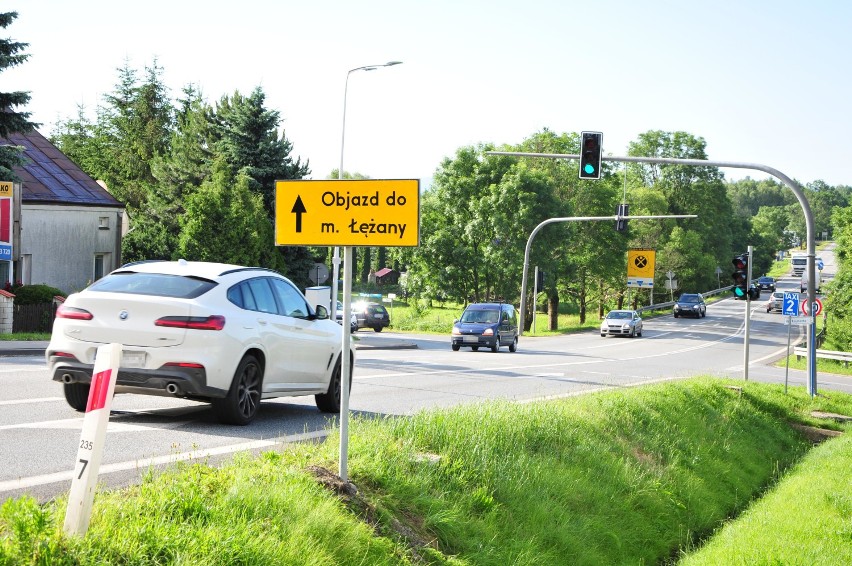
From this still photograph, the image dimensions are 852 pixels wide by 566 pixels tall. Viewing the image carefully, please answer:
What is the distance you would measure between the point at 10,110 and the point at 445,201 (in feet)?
134

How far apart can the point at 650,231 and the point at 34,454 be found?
8834 centimetres

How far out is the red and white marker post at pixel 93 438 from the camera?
452 cm

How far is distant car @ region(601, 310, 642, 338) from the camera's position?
57.7 meters

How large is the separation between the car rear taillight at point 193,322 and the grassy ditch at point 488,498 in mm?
1757

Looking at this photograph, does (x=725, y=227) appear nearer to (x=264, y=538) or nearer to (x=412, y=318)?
(x=412, y=318)

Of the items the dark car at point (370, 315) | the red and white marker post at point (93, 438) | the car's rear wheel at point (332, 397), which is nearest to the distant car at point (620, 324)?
the dark car at point (370, 315)

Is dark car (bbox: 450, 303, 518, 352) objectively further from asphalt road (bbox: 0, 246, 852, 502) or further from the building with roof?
the building with roof

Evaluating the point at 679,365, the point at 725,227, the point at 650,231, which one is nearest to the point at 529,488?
the point at 679,365

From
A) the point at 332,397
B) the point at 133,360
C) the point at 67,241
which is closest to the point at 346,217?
the point at 133,360

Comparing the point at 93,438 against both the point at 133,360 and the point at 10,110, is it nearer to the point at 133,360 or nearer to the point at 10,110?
the point at 133,360

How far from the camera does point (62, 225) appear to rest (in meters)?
39.1

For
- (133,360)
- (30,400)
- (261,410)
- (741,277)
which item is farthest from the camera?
(741,277)

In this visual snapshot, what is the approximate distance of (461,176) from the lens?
66.7m

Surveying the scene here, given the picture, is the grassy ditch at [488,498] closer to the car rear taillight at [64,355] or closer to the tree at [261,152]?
the car rear taillight at [64,355]
